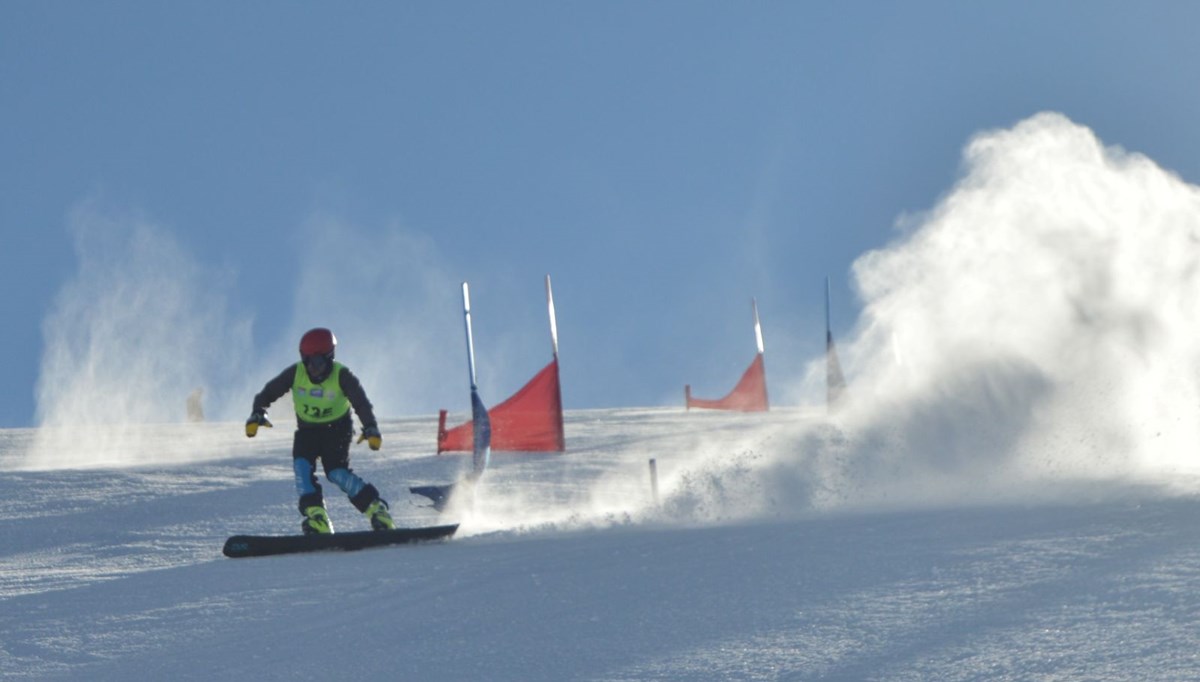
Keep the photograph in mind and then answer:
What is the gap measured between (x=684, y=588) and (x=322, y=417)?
4335 mm

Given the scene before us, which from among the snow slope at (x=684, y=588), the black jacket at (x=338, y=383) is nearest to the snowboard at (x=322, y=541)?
the snow slope at (x=684, y=588)

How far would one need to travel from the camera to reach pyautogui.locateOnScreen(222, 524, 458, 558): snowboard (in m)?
9.21

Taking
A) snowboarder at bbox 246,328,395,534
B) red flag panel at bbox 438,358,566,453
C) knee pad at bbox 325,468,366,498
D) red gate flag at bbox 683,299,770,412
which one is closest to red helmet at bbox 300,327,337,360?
snowboarder at bbox 246,328,395,534

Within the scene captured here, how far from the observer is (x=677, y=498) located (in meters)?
11.3

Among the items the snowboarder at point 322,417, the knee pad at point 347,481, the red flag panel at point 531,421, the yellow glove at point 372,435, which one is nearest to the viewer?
the yellow glove at point 372,435

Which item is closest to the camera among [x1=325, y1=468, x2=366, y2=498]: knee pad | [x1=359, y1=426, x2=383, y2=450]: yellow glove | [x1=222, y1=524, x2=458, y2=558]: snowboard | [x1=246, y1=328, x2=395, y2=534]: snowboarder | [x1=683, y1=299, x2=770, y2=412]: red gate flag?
[x1=222, y1=524, x2=458, y2=558]: snowboard

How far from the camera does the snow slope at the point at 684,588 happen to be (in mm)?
5293

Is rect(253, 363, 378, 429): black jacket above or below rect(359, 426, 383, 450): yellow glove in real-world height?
above

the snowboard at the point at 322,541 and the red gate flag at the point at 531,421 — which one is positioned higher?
Answer: the red gate flag at the point at 531,421

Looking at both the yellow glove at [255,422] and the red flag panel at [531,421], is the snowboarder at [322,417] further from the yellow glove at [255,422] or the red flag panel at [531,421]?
the red flag panel at [531,421]

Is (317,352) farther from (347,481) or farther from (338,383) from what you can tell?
(347,481)

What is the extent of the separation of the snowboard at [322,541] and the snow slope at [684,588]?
21cm

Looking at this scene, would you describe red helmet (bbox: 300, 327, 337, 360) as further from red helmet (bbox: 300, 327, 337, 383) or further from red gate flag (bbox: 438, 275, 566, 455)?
red gate flag (bbox: 438, 275, 566, 455)

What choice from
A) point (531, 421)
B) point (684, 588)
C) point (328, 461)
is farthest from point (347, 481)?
point (531, 421)
